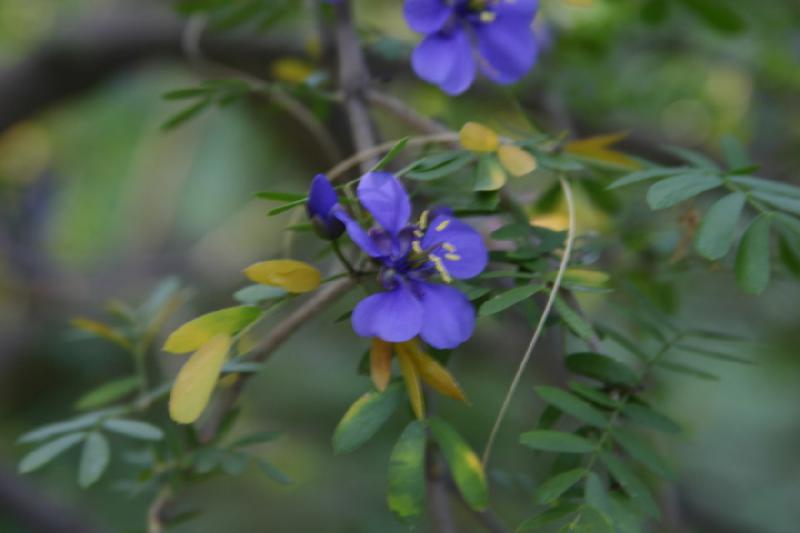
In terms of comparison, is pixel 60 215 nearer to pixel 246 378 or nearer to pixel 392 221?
pixel 246 378

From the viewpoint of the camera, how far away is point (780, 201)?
618 millimetres

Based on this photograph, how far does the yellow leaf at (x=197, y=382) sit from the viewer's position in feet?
1.81

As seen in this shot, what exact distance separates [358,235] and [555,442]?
166 millimetres

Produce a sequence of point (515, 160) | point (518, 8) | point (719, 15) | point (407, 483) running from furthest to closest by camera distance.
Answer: point (719, 15)
point (518, 8)
point (515, 160)
point (407, 483)

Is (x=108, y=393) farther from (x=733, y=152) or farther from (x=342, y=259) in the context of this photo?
(x=733, y=152)

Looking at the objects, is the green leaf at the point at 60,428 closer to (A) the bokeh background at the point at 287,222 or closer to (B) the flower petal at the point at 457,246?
(B) the flower petal at the point at 457,246

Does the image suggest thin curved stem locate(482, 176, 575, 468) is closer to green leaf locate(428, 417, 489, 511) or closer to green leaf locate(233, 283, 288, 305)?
green leaf locate(428, 417, 489, 511)

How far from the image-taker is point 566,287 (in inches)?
23.7

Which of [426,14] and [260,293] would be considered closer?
[260,293]

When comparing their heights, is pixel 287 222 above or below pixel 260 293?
below

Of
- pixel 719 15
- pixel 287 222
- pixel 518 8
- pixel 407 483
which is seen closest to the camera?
pixel 407 483

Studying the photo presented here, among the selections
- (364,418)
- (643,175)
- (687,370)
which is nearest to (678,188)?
(643,175)

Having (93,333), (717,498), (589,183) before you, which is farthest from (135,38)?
(717,498)

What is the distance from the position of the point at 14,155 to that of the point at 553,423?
1778 millimetres
